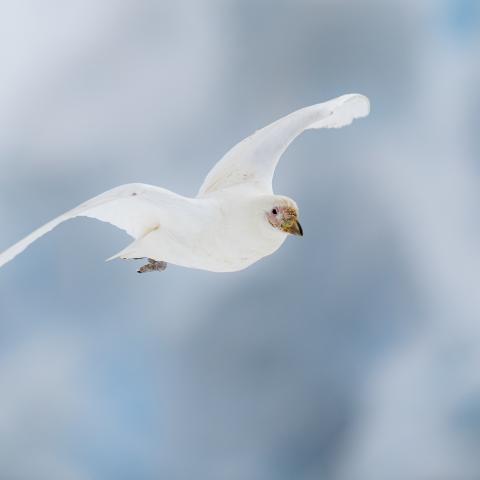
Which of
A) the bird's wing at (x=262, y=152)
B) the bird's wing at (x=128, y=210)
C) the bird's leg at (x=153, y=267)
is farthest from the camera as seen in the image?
the bird's wing at (x=262, y=152)

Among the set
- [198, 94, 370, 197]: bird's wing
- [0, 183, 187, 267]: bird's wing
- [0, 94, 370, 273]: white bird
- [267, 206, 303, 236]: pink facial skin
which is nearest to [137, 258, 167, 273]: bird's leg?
[0, 94, 370, 273]: white bird

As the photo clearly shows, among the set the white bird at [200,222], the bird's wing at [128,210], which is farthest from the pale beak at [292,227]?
the bird's wing at [128,210]

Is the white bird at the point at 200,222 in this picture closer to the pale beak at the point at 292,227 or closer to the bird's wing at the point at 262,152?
the pale beak at the point at 292,227

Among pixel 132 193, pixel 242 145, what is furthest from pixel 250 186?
pixel 132 193

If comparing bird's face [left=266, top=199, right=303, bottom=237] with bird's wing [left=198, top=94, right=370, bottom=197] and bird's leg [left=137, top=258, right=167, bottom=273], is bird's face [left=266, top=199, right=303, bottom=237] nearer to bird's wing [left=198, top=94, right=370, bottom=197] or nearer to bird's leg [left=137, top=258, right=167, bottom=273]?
bird's wing [left=198, top=94, right=370, bottom=197]

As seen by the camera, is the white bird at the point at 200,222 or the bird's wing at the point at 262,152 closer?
the white bird at the point at 200,222

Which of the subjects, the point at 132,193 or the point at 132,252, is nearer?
the point at 132,193

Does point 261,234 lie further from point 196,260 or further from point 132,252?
point 132,252
